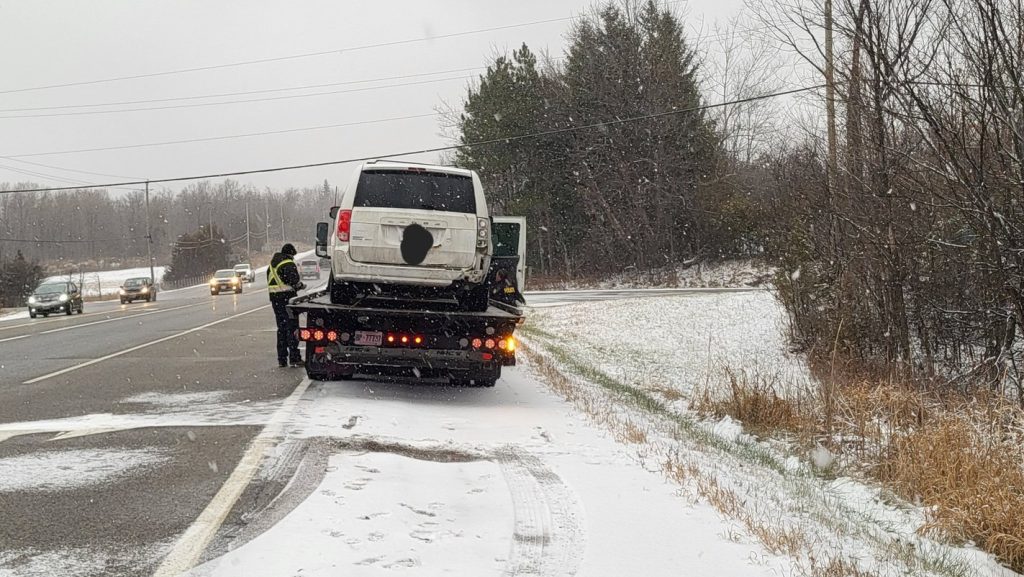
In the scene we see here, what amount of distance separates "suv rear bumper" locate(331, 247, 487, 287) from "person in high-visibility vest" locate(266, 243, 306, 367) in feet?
8.44

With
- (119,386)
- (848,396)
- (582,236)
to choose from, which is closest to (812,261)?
(848,396)

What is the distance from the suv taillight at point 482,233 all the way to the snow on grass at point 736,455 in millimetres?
2242

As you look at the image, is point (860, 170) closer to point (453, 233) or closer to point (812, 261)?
point (812, 261)

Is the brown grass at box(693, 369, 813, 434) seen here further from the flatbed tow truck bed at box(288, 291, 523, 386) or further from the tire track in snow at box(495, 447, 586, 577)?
the tire track in snow at box(495, 447, 586, 577)

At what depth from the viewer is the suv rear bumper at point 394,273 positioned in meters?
8.88

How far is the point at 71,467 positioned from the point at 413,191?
189 inches

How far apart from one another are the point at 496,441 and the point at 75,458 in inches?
133

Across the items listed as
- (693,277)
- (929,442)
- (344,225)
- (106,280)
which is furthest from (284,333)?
(106,280)

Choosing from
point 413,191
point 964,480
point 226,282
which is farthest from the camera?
A: point 226,282

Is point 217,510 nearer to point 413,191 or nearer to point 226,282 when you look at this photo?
point 413,191

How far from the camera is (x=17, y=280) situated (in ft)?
172

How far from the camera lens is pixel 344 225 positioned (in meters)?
8.98

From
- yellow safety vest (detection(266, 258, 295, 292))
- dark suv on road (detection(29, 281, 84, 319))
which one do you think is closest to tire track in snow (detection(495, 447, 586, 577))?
yellow safety vest (detection(266, 258, 295, 292))

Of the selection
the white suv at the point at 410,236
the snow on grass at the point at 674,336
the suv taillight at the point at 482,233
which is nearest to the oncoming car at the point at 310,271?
the snow on grass at the point at 674,336
